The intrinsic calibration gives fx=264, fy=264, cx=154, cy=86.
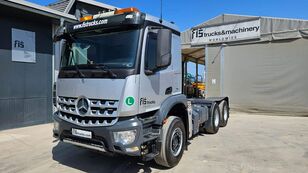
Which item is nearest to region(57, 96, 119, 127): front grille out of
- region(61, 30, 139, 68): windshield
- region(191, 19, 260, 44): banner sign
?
region(61, 30, 139, 68): windshield

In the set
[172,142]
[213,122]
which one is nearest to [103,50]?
[172,142]

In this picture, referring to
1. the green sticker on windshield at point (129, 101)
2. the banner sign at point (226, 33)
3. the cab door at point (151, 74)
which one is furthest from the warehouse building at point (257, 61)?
the green sticker on windshield at point (129, 101)

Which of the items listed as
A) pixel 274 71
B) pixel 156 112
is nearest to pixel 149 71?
pixel 156 112

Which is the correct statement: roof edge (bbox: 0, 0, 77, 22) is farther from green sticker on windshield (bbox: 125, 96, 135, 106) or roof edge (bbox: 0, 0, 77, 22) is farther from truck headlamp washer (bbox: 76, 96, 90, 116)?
green sticker on windshield (bbox: 125, 96, 135, 106)

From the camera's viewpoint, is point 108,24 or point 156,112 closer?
point 108,24

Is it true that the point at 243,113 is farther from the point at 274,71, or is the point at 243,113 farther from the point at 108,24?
the point at 108,24

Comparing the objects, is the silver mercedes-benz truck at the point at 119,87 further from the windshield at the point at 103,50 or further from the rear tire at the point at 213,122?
the rear tire at the point at 213,122

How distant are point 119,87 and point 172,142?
5.34 feet

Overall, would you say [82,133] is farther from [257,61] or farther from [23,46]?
[257,61]

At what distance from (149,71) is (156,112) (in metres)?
0.76

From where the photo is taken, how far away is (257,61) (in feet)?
39.9

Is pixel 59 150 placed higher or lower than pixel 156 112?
lower

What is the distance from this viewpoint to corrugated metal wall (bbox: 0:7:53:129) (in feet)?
26.7

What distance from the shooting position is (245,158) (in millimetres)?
5387
